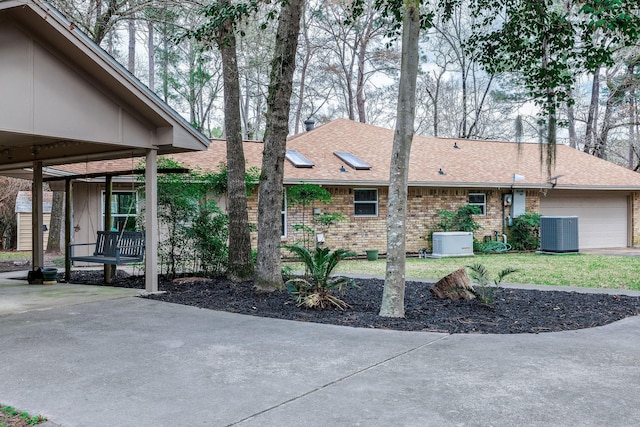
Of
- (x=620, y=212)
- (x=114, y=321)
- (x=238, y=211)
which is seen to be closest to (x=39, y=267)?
(x=238, y=211)

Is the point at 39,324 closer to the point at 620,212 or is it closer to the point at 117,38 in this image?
the point at 117,38

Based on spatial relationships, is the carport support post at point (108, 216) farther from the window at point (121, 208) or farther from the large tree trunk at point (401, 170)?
the large tree trunk at point (401, 170)

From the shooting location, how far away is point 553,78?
847 centimetres

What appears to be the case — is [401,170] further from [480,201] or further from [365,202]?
[480,201]

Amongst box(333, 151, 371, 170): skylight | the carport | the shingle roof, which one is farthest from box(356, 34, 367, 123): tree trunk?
the carport

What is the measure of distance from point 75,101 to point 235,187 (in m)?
3.48

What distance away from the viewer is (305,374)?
4.45 metres

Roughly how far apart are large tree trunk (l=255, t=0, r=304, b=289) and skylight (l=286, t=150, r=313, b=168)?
25.6 feet

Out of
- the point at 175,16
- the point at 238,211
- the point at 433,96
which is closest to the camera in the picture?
the point at 238,211

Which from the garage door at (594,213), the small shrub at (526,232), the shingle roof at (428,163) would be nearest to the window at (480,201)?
the shingle roof at (428,163)

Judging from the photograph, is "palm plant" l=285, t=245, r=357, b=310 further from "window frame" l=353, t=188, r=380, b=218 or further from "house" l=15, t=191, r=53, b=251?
"house" l=15, t=191, r=53, b=251

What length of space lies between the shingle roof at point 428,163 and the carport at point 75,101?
22.1ft

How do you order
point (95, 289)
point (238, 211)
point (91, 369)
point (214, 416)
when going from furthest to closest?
point (238, 211) < point (95, 289) < point (91, 369) < point (214, 416)

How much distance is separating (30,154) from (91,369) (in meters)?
7.21
